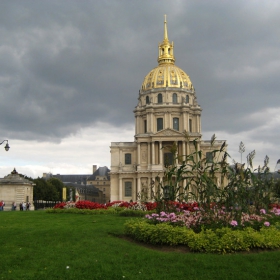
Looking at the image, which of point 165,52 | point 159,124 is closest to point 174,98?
point 159,124

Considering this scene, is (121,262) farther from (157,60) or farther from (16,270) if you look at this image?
(157,60)

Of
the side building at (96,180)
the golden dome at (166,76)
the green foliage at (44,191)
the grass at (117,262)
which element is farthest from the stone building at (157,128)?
the side building at (96,180)

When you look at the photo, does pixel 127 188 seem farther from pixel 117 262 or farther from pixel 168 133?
pixel 117 262

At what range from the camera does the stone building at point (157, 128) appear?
6794cm

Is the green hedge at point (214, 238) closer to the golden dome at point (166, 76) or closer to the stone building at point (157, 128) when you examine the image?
the stone building at point (157, 128)

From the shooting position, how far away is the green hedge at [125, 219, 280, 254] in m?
11.4

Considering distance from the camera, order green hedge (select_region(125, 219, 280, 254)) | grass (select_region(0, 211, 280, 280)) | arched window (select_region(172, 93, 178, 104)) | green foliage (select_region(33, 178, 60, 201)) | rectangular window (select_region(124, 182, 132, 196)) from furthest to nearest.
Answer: arched window (select_region(172, 93, 178, 104)) < green foliage (select_region(33, 178, 60, 201)) < rectangular window (select_region(124, 182, 132, 196)) < green hedge (select_region(125, 219, 280, 254)) < grass (select_region(0, 211, 280, 280))

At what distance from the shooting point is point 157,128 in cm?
7400

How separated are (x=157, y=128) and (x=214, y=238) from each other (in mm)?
62614

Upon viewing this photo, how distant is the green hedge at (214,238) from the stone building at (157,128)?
52.5m

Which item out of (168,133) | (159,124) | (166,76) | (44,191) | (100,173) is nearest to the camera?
(168,133)

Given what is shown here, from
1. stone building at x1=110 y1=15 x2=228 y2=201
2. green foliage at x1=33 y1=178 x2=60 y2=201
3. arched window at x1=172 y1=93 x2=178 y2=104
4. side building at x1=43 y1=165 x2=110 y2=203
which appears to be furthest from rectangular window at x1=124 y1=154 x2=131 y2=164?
side building at x1=43 y1=165 x2=110 y2=203

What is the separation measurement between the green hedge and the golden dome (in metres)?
63.9

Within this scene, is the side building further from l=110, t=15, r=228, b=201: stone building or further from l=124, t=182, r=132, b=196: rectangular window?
l=124, t=182, r=132, b=196: rectangular window
